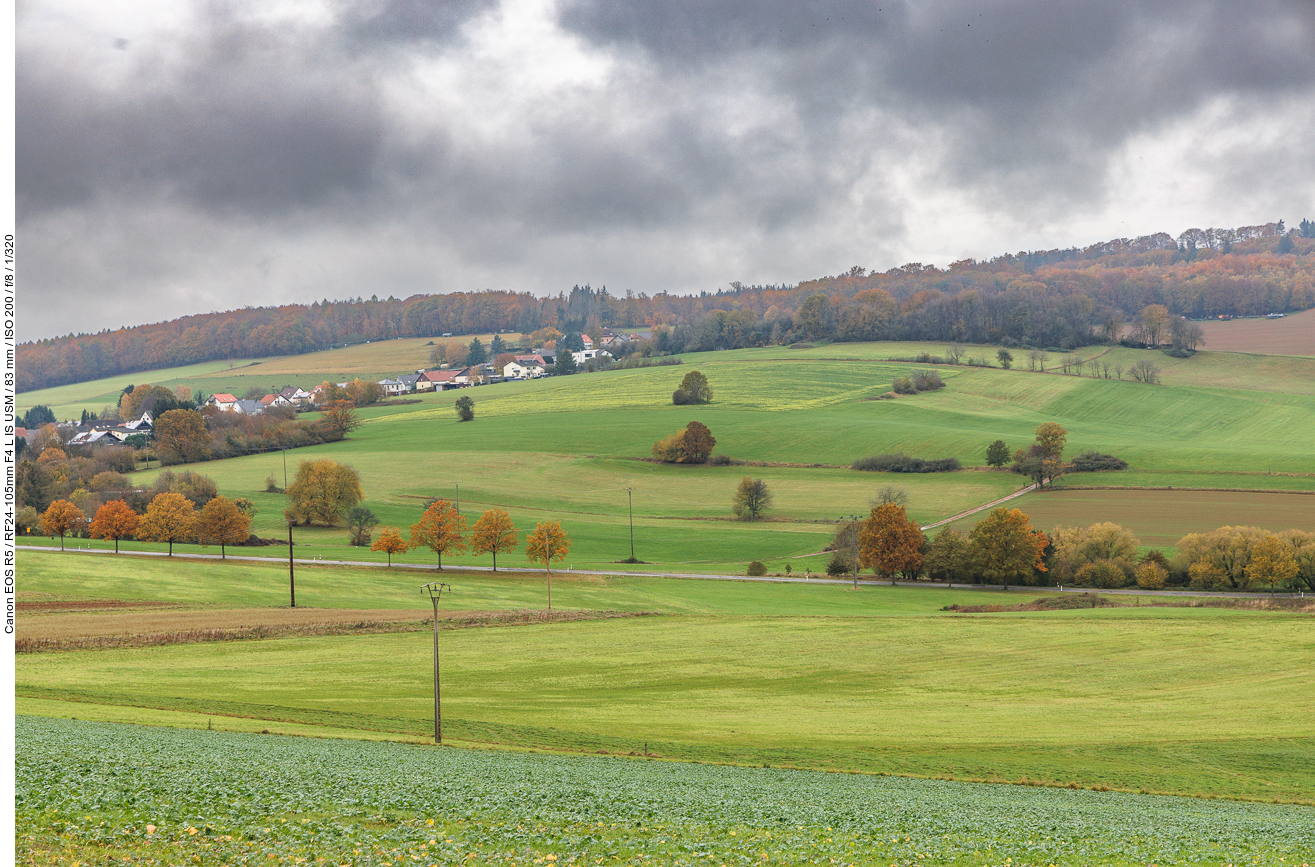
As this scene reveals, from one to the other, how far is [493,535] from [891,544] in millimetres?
33427

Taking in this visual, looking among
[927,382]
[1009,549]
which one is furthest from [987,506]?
[927,382]

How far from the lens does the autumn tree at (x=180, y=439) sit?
13550 cm

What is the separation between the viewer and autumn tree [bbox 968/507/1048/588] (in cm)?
7631

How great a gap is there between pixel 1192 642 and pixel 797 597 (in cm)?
2764

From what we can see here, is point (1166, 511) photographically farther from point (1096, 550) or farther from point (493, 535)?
point (493, 535)

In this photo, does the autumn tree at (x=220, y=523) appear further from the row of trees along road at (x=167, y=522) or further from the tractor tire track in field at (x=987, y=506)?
the tractor tire track in field at (x=987, y=506)

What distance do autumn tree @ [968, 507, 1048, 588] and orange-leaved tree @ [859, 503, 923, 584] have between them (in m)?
5.19

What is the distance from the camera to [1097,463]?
108625 mm

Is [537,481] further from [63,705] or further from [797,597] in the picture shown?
[63,705]

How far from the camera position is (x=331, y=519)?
102125mm

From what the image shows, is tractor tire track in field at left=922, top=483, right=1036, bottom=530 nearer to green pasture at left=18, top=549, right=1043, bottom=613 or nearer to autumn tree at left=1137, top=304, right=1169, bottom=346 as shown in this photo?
green pasture at left=18, top=549, right=1043, bottom=613

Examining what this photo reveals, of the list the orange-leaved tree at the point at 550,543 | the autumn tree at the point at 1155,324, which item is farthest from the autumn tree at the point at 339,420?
the autumn tree at the point at 1155,324

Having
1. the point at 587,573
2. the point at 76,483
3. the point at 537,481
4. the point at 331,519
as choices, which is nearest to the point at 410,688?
the point at 587,573

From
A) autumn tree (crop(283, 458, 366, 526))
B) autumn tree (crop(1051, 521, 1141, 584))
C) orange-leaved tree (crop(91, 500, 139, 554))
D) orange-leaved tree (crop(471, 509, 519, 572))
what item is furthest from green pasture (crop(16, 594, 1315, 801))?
autumn tree (crop(283, 458, 366, 526))
